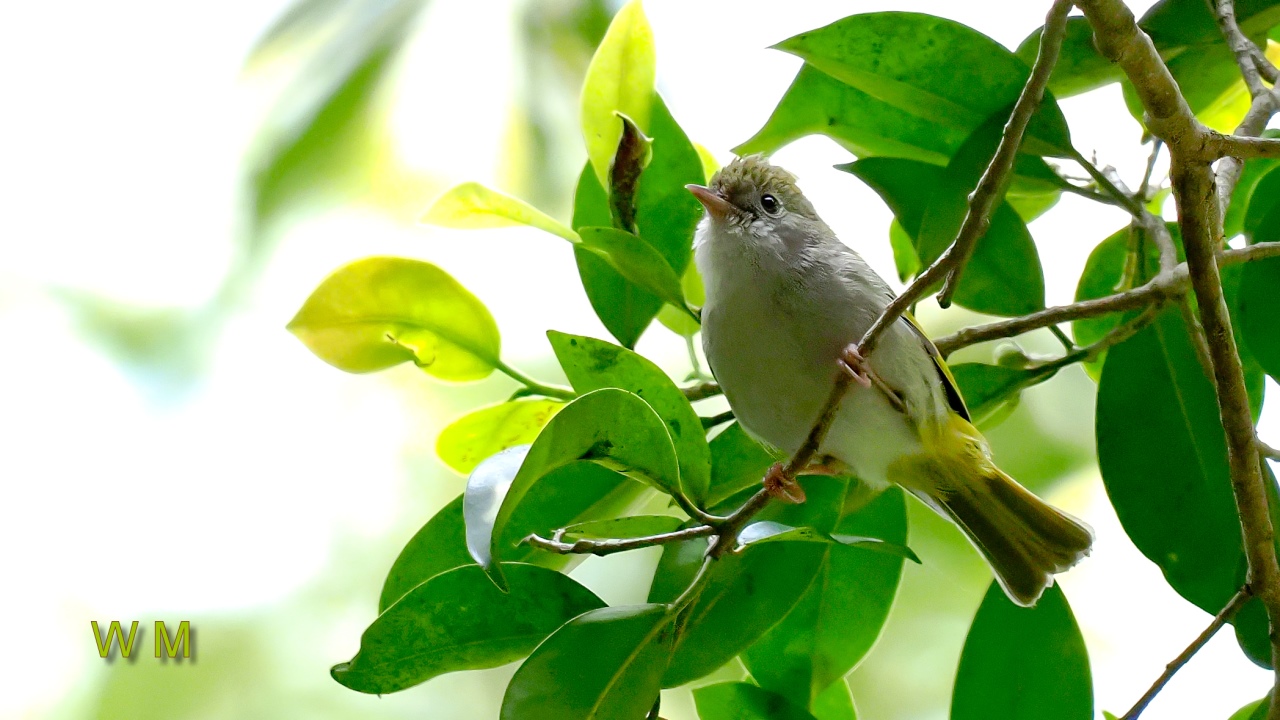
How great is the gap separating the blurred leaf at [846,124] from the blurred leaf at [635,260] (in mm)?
247

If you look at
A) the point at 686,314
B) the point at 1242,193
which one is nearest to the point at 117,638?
the point at 686,314

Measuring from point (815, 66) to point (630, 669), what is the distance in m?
0.78

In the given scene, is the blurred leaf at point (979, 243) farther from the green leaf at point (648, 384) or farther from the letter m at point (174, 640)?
the letter m at point (174, 640)

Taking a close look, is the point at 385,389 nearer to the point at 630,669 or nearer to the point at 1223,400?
the point at 630,669

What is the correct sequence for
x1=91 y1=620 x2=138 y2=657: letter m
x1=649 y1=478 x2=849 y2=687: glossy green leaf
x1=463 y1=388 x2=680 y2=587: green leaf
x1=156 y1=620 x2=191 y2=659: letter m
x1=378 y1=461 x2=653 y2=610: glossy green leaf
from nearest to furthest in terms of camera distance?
x1=463 y1=388 x2=680 y2=587: green leaf → x1=649 y1=478 x2=849 y2=687: glossy green leaf → x1=378 y1=461 x2=653 y2=610: glossy green leaf → x1=91 y1=620 x2=138 y2=657: letter m → x1=156 y1=620 x2=191 y2=659: letter m

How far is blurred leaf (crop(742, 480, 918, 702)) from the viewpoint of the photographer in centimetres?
135

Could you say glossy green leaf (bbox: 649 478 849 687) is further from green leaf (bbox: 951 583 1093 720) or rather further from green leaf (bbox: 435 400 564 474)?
green leaf (bbox: 435 400 564 474)

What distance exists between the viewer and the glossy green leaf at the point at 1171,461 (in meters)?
1.29

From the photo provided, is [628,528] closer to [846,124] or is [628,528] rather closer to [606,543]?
[606,543]

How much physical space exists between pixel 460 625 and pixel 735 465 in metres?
0.48

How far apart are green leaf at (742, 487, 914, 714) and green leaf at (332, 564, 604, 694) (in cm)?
31

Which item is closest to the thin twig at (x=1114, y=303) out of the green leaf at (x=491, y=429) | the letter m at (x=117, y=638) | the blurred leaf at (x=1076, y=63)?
the blurred leaf at (x=1076, y=63)

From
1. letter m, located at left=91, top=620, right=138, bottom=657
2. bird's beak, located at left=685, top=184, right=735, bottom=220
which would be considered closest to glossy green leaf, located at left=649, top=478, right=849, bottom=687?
bird's beak, located at left=685, top=184, right=735, bottom=220

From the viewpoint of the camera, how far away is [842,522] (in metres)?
1.48
